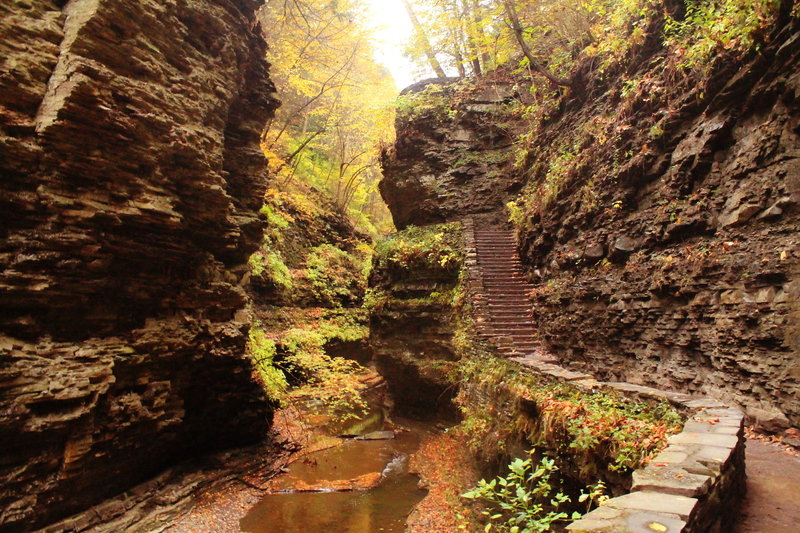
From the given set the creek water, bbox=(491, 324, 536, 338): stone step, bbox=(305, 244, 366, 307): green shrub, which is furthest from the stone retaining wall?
bbox=(305, 244, 366, 307): green shrub

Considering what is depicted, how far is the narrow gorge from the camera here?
17.4 feet

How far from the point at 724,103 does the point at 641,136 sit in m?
2.13

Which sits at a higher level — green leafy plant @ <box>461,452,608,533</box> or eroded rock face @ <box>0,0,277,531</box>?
eroded rock face @ <box>0,0,277,531</box>

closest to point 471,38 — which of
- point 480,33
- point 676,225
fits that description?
point 480,33

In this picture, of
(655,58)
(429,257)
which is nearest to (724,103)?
(655,58)

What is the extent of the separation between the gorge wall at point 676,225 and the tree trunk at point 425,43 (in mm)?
9801

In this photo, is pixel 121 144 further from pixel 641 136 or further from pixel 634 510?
pixel 641 136

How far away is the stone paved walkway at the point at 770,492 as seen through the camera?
3475mm

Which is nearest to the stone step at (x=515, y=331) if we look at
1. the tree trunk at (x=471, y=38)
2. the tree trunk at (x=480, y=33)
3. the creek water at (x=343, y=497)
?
the creek water at (x=343, y=497)

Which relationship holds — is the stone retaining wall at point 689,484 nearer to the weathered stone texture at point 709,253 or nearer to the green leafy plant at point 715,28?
the weathered stone texture at point 709,253

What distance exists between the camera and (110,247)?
6895 mm

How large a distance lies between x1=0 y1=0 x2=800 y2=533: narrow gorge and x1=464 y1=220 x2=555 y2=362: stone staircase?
0.36ft

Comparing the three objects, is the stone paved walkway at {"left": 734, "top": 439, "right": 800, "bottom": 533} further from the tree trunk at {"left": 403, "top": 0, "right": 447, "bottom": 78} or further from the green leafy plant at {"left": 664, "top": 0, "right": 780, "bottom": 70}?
the tree trunk at {"left": 403, "top": 0, "right": 447, "bottom": 78}

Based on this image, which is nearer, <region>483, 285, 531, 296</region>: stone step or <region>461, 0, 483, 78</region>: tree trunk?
<region>483, 285, 531, 296</region>: stone step
